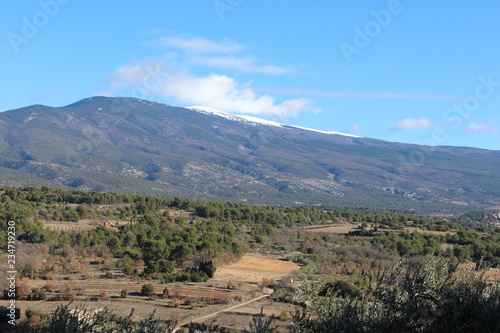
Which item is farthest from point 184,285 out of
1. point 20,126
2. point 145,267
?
point 20,126

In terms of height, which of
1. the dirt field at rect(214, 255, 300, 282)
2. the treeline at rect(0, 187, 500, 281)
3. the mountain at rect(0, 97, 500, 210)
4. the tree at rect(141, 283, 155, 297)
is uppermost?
the mountain at rect(0, 97, 500, 210)

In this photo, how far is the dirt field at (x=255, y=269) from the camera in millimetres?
32500

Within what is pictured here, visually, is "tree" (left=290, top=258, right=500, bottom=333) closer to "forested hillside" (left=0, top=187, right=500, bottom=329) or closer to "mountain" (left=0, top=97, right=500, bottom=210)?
"forested hillside" (left=0, top=187, right=500, bottom=329)

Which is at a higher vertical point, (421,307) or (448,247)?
(421,307)

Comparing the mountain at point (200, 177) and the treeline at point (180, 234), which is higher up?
the mountain at point (200, 177)

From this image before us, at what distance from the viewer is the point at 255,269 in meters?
36.0

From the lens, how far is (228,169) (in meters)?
185

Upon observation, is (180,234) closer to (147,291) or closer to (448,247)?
(147,291)

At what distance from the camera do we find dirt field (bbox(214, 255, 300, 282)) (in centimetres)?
3250

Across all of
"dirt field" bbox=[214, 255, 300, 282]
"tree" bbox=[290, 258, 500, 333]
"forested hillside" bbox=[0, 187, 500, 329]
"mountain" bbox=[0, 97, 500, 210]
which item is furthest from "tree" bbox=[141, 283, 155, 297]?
"mountain" bbox=[0, 97, 500, 210]

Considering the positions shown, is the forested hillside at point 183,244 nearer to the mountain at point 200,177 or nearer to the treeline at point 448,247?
the treeline at point 448,247

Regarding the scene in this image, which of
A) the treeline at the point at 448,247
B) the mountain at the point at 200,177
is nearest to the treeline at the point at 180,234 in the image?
the treeline at the point at 448,247

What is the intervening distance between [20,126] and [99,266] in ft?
572

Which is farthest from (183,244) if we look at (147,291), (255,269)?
(147,291)
